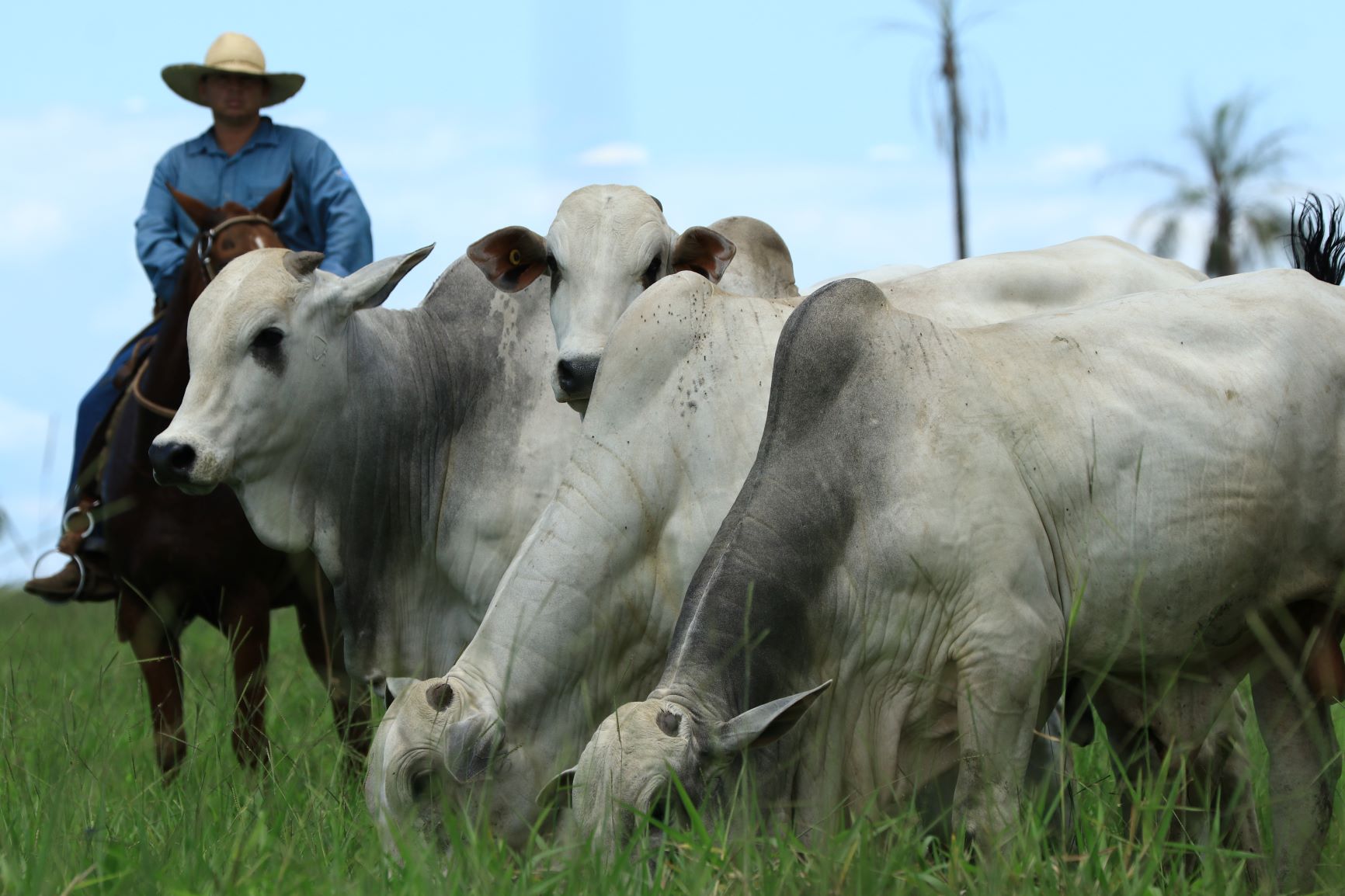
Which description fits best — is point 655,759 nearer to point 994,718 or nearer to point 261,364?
point 994,718

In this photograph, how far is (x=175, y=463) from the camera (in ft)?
16.0

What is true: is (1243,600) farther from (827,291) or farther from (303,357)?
(303,357)

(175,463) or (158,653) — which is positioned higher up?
(175,463)

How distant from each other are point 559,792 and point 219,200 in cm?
417

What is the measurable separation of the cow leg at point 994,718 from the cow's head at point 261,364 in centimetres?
245

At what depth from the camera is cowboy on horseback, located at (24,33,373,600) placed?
6555 millimetres

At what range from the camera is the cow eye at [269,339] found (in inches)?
199

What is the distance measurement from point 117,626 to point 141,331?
1273 millimetres

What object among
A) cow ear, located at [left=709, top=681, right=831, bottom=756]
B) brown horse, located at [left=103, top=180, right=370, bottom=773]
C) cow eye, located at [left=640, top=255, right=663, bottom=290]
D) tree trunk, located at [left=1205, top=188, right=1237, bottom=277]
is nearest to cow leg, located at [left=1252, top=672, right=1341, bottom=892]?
cow ear, located at [left=709, top=681, right=831, bottom=756]

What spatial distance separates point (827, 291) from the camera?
395cm

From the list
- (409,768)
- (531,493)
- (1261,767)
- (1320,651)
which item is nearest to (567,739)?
(409,768)

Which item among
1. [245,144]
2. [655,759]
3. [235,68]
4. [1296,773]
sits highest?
[235,68]

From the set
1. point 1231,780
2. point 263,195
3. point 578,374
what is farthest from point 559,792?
point 263,195

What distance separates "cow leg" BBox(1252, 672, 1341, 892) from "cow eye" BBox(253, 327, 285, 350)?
304 centimetres
